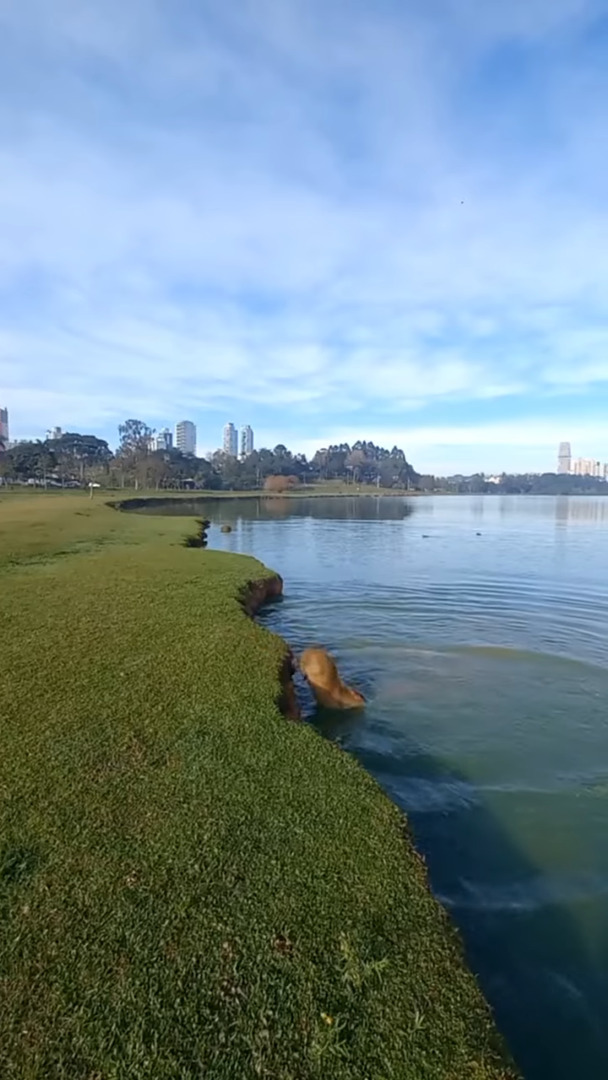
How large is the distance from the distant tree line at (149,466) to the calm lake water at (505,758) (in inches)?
3608

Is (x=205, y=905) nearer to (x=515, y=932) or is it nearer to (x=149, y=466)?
(x=515, y=932)

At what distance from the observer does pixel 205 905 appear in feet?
12.4

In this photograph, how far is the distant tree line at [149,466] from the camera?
10038 cm

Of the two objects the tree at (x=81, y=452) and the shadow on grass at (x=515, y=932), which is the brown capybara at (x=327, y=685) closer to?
the shadow on grass at (x=515, y=932)

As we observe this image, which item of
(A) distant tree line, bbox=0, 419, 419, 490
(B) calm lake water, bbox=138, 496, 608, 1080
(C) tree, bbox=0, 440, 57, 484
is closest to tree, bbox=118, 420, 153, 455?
(A) distant tree line, bbox=0, 419, 419, 490

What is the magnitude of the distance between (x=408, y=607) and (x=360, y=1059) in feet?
48.4

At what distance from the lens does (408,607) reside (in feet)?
56.9

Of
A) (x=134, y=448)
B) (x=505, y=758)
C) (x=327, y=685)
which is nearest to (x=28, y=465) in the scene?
(x=134, y=448)

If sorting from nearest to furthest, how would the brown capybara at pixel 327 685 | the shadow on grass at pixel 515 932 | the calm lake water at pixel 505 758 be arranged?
the shadow on grass at pixel 515 932
the calm lake water at pixel 505 758
the brown capybara at pixel 327 685

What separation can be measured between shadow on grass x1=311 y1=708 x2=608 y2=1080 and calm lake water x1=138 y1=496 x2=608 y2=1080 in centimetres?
1

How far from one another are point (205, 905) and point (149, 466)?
361 ft

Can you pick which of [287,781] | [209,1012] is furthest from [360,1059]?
[287,781]

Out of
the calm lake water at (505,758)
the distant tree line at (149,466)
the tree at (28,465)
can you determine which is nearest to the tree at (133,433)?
the distant tree line at (149,466)

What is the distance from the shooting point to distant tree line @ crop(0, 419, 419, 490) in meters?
100
